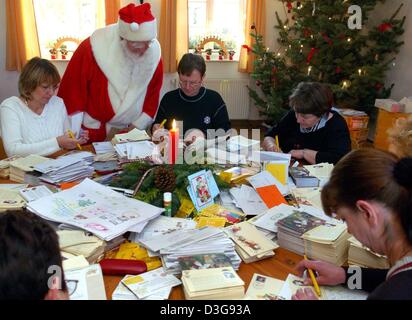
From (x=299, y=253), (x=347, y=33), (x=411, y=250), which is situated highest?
(x=347, y=33)

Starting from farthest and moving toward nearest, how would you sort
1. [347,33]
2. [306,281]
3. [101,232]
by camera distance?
[347,33], [101,232], [306,281]

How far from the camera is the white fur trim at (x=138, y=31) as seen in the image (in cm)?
252

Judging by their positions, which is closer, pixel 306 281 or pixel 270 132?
pixel 306 281

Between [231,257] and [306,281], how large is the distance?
9.0 inches

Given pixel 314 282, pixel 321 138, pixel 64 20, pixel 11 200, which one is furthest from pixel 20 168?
pixel 64 20

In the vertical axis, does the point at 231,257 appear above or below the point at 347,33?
below

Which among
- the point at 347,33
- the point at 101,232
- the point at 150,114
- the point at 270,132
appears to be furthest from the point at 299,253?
the point at 347,33

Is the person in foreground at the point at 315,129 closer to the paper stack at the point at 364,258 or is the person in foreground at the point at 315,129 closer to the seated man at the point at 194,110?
the seated man at the point at 194,110

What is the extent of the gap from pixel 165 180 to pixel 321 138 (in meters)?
1.25

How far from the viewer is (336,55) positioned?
4.39 m

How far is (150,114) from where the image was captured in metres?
2.83

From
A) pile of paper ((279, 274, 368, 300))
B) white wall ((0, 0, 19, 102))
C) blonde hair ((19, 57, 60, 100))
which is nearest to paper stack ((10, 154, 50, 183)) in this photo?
blonde hair ((19, 57, 60, 100))

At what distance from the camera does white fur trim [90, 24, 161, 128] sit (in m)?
2.70
